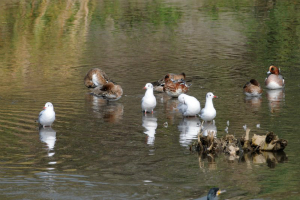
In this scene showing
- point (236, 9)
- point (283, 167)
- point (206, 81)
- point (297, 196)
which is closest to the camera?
point (297, 196)

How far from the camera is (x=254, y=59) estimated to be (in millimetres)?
24969

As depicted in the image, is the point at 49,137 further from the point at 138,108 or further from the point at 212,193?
the point at 212,193

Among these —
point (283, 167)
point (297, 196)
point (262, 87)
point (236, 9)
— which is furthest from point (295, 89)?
point (236, 9)

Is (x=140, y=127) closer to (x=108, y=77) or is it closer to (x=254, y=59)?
(x=108, y=77)

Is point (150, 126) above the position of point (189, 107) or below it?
below

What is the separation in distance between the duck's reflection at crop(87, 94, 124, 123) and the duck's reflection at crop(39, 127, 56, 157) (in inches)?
67.9

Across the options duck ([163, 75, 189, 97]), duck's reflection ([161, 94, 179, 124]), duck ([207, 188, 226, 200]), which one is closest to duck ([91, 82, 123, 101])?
duck's reflection ([161, 94, 179, 124])

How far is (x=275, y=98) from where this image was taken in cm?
1786

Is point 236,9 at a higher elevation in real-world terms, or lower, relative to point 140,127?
higher

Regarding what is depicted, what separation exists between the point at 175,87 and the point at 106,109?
261 cm

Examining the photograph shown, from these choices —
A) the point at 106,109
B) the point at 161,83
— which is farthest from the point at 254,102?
the point at 106,109

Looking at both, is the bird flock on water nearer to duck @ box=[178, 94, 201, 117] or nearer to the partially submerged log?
duck @ box=[178, 94, 201, 117]

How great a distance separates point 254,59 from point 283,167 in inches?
570

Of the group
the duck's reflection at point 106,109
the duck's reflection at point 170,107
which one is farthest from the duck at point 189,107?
the duck's reflection at point 106,109
